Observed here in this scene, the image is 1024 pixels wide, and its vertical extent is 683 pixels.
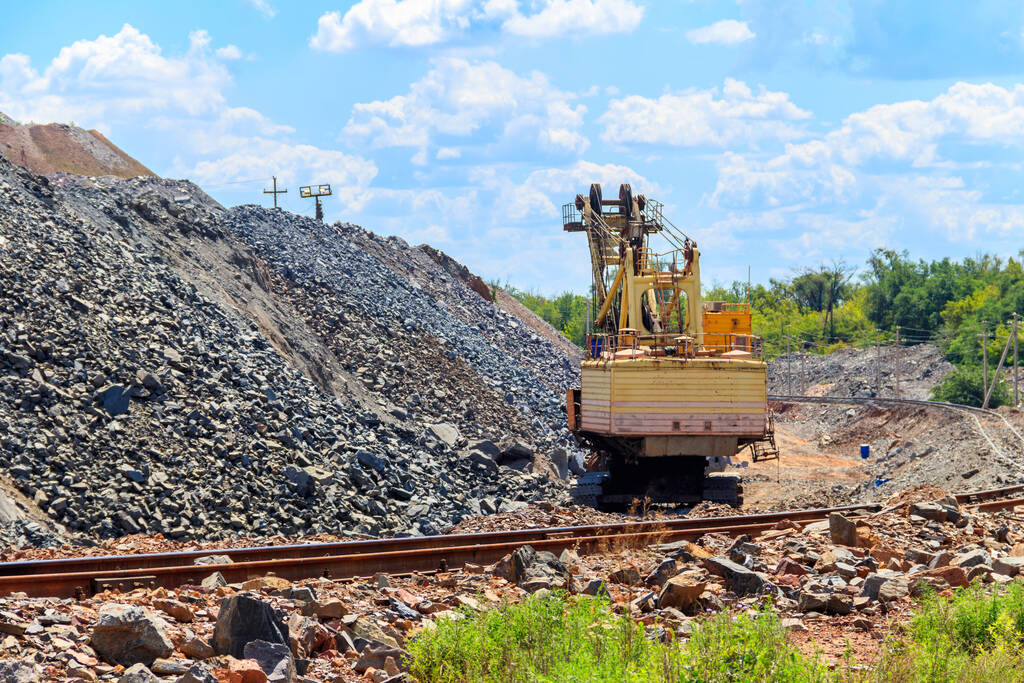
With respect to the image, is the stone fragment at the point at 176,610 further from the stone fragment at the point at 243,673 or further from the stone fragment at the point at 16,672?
the stone fragment at the point at 16,672

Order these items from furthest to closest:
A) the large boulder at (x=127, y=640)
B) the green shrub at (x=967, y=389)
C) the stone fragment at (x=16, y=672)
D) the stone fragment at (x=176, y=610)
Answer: the green shrub at (x=967, y=389) → the stone fragment at (x=176, y=610) → the large boulder at (x=127, y=640) → the stone fragment at (x=16, y=672)

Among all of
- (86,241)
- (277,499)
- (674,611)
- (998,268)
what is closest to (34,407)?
(277,499)

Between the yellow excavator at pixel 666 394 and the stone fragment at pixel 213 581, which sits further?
the yellow excavator at pixel 666 394

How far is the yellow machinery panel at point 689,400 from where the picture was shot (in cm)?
2003

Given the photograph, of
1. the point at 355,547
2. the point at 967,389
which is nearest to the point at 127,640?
the point at 355,547

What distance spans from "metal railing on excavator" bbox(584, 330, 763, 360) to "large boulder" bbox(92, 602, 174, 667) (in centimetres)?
1390

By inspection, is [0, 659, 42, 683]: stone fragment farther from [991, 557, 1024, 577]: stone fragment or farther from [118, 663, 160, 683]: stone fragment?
[991, 557, 1024, 577]: stone fragment

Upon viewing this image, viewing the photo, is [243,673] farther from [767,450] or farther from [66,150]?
[66,150]

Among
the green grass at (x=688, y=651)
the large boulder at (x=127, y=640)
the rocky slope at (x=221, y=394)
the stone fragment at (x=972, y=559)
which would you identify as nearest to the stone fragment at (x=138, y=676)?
the large boulder at (x=127, y=640)

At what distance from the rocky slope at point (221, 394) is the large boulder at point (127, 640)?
768 centimetres

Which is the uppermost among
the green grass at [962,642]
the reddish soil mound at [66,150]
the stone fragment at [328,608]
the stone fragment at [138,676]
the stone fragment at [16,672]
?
the reddish soil mound at [66,150]

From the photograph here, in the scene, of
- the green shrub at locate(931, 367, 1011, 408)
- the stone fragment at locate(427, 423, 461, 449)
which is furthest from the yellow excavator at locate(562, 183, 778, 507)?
the green shrub at locate(931, 367, 1011, 408)

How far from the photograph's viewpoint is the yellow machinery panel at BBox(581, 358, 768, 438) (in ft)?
65.7

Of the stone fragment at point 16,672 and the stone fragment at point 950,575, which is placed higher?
the stone fragment at point 16,672
